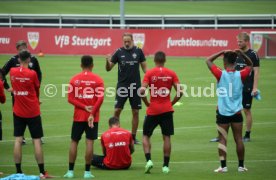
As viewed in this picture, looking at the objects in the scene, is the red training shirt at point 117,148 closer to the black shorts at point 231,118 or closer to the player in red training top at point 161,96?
the player in red training top at point 161,96

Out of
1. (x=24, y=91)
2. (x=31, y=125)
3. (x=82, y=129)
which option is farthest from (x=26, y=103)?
(x=82, y=129)

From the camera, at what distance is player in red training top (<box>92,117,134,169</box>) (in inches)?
592

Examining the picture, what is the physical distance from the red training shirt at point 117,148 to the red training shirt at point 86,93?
886mm

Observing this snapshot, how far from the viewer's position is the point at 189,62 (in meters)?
40.9

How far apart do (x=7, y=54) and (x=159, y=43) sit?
9.06 metres

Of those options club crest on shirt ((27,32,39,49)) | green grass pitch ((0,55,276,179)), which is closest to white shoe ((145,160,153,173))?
green grass pitch ((0,55,276,179))

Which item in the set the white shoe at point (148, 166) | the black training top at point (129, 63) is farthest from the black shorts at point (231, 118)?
the black training top at point (129, 63)

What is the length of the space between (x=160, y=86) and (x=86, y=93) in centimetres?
147

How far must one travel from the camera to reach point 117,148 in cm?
1506

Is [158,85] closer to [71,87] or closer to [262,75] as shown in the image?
[71,87]

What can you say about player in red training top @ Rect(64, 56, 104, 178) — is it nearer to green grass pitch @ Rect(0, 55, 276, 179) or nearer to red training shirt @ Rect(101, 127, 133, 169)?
green grass pitch @ Rect(0, 55, 276, 179)

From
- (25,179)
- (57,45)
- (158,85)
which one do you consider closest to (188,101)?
(158,85)

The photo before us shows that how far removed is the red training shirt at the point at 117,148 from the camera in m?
15.0

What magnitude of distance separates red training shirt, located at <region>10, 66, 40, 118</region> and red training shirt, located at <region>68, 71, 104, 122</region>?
0.75 metres
